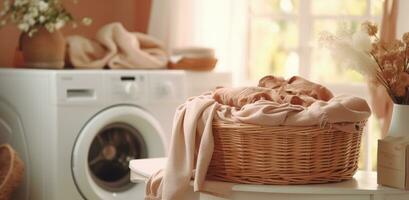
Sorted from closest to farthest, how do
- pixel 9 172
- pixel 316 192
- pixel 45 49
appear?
pixel 316 192, pixel 9 172, pixel 45 49

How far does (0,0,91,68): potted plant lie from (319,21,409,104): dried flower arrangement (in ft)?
5.91

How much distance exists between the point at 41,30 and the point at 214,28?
969 mm

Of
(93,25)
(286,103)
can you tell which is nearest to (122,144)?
(93,25)

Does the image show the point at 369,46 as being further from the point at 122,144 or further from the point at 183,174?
the point at 122,144

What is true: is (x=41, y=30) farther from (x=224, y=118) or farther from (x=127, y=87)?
(x=224, y=118)

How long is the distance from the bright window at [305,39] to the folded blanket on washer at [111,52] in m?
0.68

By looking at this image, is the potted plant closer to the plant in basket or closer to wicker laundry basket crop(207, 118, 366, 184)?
wicker laundry basket crop(207, 118, 366, 184)

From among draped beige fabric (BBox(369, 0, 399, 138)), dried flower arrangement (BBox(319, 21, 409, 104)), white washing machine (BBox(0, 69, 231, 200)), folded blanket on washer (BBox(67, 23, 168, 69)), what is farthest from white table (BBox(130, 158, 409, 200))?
folded blanket on washer (BBox(67, 23, 168, 69))

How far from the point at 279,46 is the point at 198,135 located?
6.72ft

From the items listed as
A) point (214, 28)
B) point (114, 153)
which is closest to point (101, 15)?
point (214, 28)

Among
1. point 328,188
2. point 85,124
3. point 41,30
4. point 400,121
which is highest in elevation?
point 41,30

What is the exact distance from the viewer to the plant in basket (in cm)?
194

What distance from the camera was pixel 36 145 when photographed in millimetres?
3273

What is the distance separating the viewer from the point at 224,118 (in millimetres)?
1974
